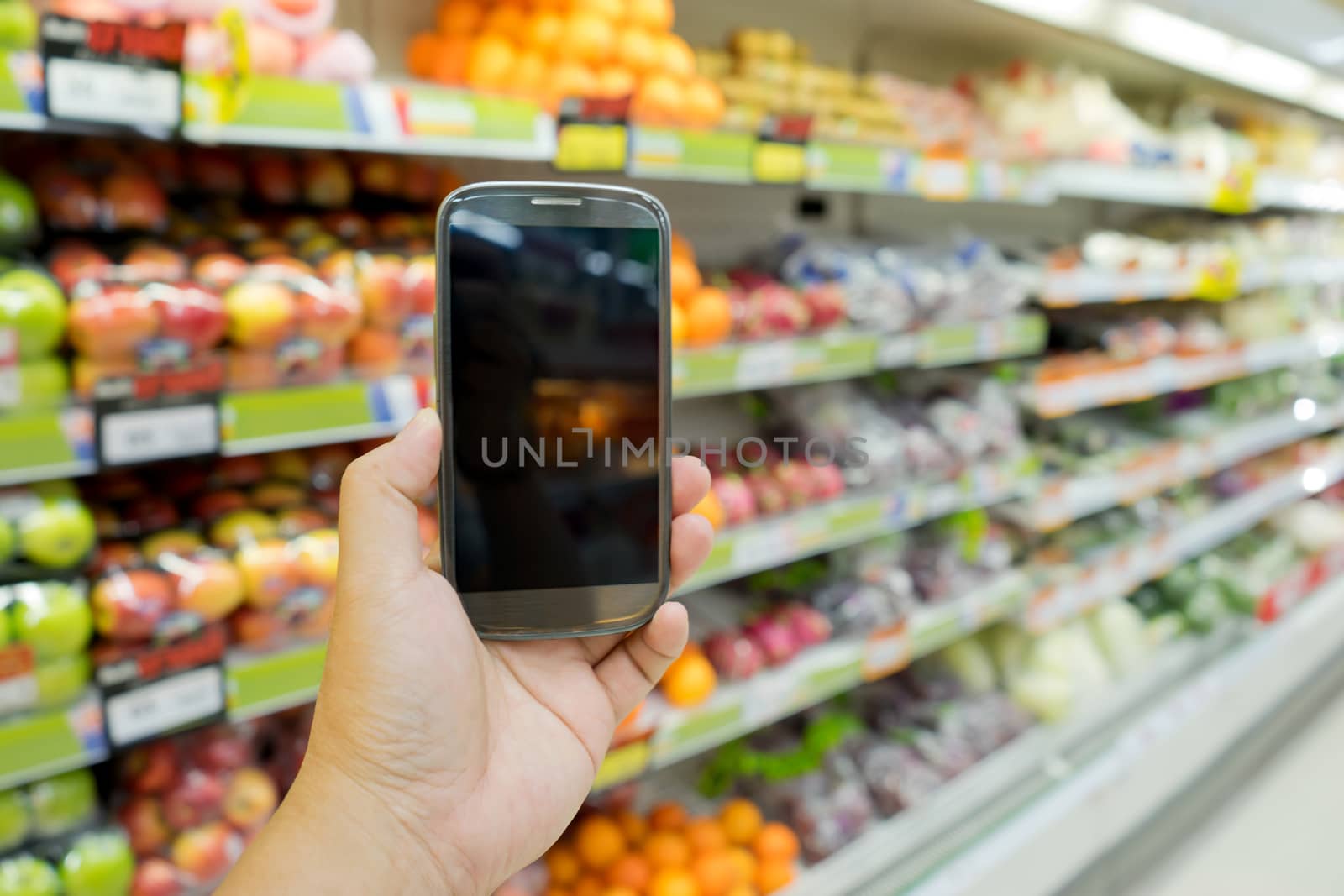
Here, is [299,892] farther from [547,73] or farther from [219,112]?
[547,73]

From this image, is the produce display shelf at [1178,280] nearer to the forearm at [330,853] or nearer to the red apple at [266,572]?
the red apple at [266,572]

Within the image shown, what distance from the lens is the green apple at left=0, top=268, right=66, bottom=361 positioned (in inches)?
36.0

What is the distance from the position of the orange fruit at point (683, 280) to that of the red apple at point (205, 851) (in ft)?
3.08

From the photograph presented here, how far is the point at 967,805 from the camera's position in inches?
71.8

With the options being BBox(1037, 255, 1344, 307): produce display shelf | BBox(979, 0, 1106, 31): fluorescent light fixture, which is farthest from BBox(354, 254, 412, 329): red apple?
BBox(1037, 255, 1344, 307): produce display shelf

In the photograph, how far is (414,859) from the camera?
2.27ft

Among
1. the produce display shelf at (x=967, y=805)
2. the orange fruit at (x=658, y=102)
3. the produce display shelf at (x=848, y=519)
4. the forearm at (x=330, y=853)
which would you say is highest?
the orange fruit at (x=658, y=102)

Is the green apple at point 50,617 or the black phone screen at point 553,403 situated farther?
the green apple at point 50,617

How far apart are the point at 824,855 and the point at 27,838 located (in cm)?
122

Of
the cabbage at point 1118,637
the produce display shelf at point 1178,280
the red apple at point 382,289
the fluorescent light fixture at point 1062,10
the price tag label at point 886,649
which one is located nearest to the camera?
the red apple at point 382,289

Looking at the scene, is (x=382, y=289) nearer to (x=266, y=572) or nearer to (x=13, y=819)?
(x=266, y=572)

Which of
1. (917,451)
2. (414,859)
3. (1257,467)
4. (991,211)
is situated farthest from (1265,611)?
(414,859)

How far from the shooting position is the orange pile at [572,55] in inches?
51.9

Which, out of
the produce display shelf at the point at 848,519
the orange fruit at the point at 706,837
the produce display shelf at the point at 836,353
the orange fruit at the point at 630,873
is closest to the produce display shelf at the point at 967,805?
the orange fruit at the point at 706,837
